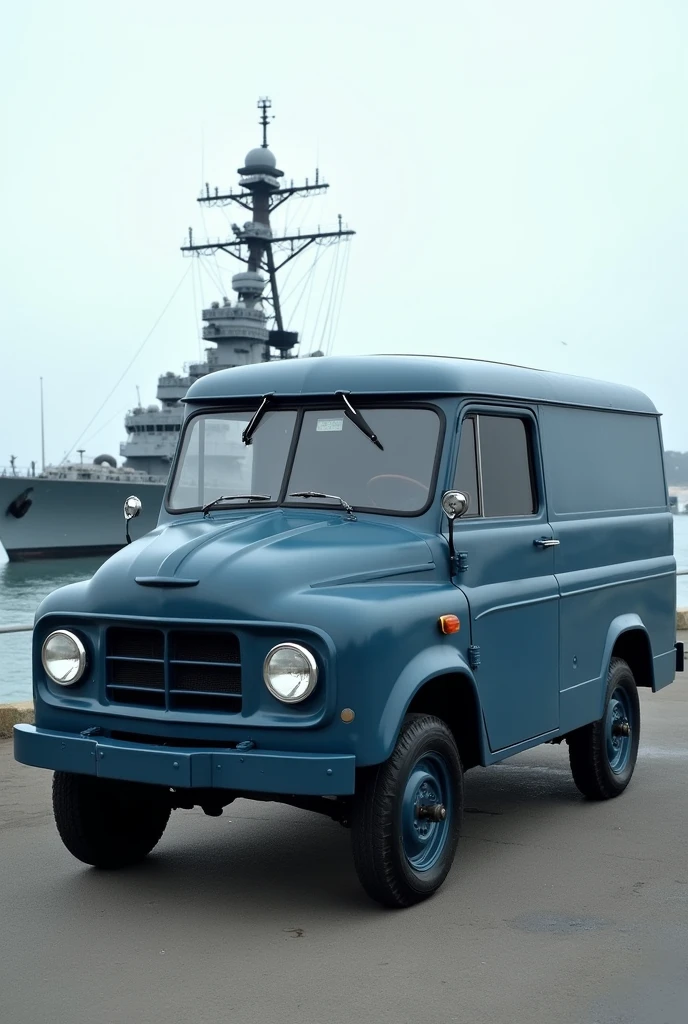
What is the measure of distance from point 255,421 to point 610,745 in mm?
2978

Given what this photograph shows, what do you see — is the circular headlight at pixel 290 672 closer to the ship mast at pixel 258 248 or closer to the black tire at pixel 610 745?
the black tire at pixel 610 745

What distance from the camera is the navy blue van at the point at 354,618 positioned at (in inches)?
201

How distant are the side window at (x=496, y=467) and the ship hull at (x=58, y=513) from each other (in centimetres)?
5660

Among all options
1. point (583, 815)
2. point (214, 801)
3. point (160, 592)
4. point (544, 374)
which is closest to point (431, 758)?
point (214, 801)

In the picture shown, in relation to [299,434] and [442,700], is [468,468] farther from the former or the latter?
→ [442,700]

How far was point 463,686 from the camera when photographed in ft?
19.3

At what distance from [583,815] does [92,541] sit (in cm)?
6125

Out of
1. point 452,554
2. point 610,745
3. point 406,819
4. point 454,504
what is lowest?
point 610,745

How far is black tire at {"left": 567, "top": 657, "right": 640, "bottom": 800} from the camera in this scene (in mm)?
7391

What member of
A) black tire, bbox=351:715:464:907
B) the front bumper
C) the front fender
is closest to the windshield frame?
the front fender

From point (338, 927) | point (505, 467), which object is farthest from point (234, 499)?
point (338, 927)

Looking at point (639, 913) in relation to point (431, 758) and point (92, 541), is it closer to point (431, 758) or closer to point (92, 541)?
point (431, 758)

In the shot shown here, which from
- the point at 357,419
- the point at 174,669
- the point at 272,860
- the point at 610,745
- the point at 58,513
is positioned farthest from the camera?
the point at 58,513

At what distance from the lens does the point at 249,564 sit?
529 cm
